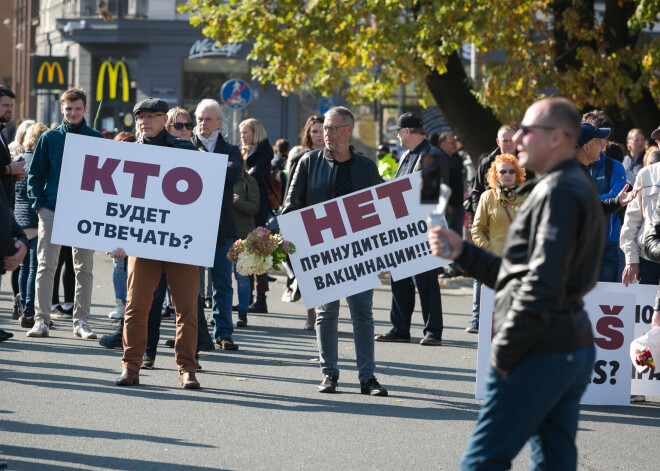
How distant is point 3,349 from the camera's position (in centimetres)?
949

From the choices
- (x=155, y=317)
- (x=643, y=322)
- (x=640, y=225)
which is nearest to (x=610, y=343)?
(x=643, y=322)

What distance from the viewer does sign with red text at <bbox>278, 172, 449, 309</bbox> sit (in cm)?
789

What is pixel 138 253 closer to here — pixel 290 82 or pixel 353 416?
pixel 353 416

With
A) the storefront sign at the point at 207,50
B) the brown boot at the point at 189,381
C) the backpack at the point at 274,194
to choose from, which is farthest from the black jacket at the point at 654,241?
the storefront sign at the point at 207,50

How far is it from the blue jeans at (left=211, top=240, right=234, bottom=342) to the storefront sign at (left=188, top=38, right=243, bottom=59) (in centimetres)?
2659

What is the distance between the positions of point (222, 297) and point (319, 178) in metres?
2.41

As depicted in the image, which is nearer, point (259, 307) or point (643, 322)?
point (643, 322)

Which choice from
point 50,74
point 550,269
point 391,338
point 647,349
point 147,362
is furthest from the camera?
point 50,74

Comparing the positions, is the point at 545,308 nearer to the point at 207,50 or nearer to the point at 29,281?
the point at 29,281

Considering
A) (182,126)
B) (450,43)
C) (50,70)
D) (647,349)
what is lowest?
(647,349)

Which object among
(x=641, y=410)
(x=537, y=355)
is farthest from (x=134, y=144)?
(x=537, y=355)

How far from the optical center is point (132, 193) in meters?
8.13

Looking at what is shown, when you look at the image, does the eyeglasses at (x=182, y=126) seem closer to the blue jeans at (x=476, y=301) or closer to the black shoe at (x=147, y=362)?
the black shoe at (x=147, y=362)

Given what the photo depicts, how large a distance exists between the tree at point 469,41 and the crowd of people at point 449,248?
2571 millimetres
